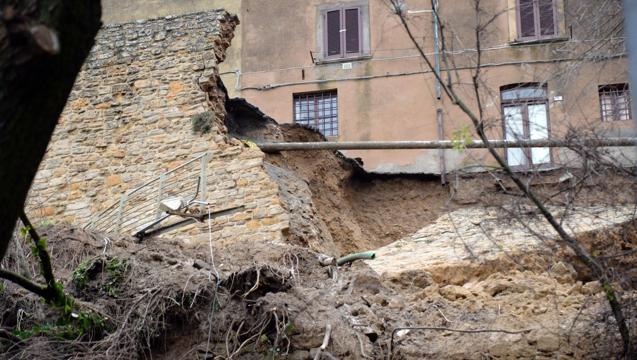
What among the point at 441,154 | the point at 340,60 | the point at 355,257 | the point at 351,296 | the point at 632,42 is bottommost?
the point at 351,296

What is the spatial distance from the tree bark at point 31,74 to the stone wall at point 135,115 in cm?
885

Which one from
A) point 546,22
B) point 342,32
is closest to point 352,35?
point 342,32

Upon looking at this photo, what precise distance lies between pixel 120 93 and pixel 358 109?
7200 millimetres

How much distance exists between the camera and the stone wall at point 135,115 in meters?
13.3

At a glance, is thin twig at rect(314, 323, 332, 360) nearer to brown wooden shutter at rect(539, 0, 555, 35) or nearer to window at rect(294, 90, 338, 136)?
window at rect(294, 90, 338, 136)

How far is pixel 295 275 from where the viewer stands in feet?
32.3

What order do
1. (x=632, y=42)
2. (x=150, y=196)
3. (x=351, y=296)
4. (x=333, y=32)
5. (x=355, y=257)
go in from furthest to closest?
(x=333, y=32) < (x=150, y=196) < (x=355, y=257) < (x=351, y=296) < (x=632, y=42)

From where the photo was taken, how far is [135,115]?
13633 millimetres

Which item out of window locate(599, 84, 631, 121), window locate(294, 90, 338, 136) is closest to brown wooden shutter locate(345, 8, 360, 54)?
window locate(294, 90, 338, 136)

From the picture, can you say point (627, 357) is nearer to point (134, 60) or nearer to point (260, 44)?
point (134, 60)

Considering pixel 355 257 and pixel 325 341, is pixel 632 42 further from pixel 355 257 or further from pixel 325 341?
pixel 355 257

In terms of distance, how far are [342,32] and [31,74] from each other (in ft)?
57.7

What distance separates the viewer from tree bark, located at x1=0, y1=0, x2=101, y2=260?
3.57 meters

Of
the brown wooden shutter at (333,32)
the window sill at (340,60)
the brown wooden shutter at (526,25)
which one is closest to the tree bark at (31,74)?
the brown wooden shutter at (526,25)
